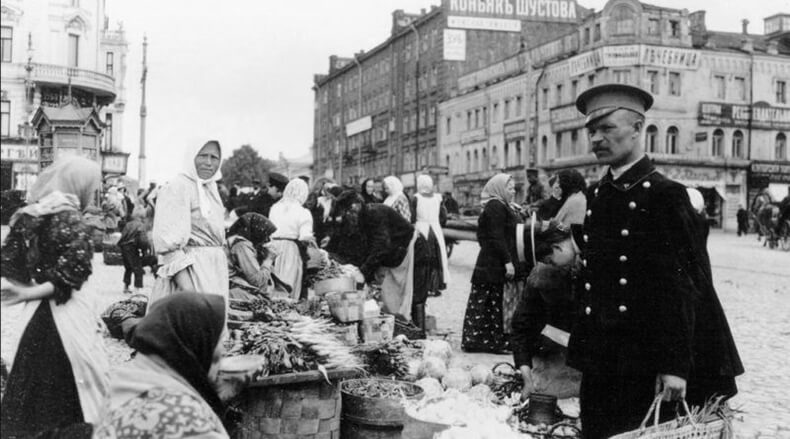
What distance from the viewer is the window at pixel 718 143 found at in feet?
149

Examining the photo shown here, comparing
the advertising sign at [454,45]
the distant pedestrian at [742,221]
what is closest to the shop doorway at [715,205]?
the distant pedestrian at [742,221]

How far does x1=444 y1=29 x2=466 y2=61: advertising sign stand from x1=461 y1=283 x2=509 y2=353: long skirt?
167ft

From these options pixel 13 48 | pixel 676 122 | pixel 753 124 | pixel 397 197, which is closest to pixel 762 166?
pixel 753 124

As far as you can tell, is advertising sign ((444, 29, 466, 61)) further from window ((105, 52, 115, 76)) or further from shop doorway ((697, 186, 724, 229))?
window ((105, 52, 115, 76))

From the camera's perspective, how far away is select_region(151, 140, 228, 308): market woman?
5469mm

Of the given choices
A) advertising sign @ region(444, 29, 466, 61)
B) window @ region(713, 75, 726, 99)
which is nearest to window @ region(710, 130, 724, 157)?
window @ region(713, 75, 726, 99)

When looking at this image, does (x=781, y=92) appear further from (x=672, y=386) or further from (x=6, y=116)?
(x=6, y=116)

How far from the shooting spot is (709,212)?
44781 mm

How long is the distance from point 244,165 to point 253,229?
334ft

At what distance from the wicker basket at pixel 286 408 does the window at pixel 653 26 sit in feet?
143

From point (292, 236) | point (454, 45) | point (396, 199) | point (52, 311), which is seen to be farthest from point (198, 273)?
point (454, 45)

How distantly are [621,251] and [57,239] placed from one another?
2278mm

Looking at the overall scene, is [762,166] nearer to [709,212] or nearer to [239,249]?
[709,212]

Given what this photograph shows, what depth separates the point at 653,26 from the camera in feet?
146
